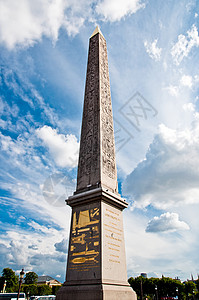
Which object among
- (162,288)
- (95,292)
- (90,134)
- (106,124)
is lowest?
(162,288)

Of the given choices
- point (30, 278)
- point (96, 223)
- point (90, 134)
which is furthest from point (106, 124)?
point (30, 278)

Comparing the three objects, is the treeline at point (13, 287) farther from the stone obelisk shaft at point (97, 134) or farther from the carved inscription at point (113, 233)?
the carved inscription at point (113, 233)

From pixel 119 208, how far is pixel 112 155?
2.23 m

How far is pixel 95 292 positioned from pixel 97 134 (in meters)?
5.13

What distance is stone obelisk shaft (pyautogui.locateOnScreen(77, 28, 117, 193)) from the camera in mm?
7627

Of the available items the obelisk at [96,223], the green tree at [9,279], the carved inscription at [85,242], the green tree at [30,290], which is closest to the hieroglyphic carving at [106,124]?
the obelisk at [96,223]

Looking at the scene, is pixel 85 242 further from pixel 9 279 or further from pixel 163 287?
pixel 9 279

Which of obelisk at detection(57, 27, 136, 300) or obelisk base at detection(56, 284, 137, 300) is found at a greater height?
obelisk at detection(57, 27, 136, 300)

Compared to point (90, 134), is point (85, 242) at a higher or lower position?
lower

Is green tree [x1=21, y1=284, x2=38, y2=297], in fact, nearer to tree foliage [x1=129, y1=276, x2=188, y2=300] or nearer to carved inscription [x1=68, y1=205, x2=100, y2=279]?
tree foliage [x1=129, y1=276, x2=188, y2=300]

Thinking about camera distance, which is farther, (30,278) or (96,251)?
(30,278)

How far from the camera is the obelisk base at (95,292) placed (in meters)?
5.02

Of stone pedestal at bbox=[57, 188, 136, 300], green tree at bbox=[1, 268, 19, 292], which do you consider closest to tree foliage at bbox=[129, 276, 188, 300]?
green tree at bbox=[1, 268, 19, 292]

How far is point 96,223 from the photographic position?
615cm
